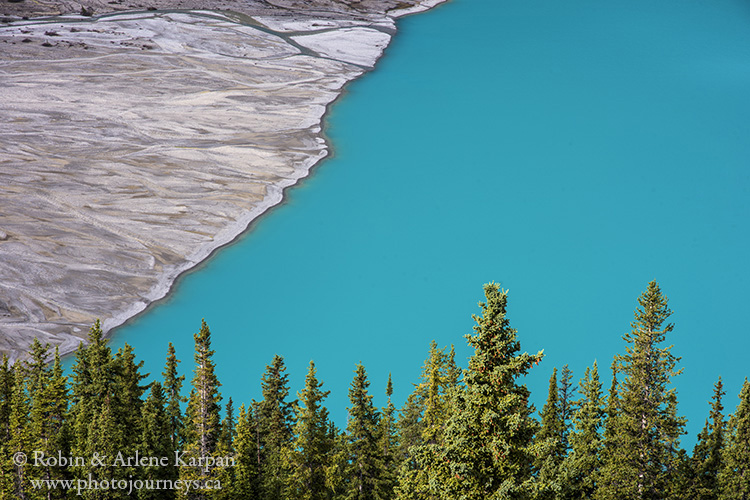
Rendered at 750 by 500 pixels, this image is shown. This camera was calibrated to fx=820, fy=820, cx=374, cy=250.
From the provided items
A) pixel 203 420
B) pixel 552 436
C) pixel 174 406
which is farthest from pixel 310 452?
pixel 552 436

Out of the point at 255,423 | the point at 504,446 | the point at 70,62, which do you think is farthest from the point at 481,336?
the point at 70,62

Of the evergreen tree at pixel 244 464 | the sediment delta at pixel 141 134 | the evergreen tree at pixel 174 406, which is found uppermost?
the sediment delta at pixel 141 134

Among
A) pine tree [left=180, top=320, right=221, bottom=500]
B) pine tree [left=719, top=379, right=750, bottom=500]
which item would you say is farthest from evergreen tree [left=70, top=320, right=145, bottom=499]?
pine tree [left=719, top=379, right=750, bottom=500]

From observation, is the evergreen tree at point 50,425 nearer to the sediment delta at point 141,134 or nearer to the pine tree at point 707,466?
the sediment delta at point 141,134

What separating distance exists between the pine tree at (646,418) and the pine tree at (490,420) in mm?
11291

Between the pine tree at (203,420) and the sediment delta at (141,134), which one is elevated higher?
the sediment delta at (141,134)

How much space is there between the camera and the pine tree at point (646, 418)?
32438 mm

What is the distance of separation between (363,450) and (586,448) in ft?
32.8

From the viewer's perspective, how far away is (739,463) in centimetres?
3528

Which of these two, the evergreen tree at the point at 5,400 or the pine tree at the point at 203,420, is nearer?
the pine tree at the point at 203,420

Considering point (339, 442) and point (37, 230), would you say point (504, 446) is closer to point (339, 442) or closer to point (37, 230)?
point (339, 442)

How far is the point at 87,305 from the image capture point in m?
68.0

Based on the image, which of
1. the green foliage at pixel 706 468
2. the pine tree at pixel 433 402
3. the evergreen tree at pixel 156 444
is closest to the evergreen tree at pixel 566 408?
the green foliage at pixel 706 468

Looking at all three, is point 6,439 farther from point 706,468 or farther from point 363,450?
point 706,468
